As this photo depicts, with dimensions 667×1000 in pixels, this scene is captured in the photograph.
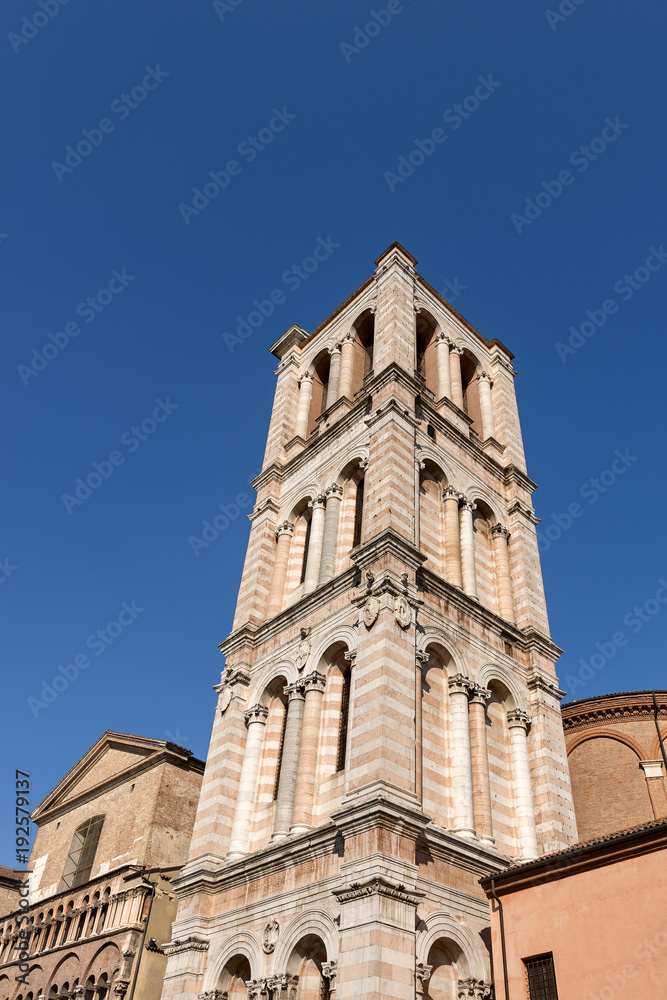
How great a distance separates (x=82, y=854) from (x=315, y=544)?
1575 centimetres

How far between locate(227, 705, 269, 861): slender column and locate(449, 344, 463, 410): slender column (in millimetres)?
12589

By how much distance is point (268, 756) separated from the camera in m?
20.4

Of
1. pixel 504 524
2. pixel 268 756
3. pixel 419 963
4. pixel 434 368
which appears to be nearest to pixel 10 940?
pixel 268 756

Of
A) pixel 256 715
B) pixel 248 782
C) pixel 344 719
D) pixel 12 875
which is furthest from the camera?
pixel 12 875

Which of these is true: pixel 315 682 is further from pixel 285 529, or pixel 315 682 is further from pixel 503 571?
pixel 503 571

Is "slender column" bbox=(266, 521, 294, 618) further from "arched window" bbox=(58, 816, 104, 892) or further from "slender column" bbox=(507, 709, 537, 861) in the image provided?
"arched window" bbox=(58, 816, 104, 892)

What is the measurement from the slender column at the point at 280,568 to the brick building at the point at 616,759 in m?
11.3

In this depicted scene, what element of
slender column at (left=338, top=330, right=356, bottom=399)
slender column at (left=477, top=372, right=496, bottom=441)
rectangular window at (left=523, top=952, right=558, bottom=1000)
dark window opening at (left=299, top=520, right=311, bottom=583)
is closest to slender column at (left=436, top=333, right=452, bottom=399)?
slender column at (left=477, top=372, right=496, bottom=441)

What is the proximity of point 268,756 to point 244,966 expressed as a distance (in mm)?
4802

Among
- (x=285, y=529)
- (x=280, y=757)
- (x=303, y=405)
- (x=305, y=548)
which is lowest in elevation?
(x=280, y=757)

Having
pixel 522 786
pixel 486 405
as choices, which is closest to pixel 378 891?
pixel 522 786

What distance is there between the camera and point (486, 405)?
29.8 meters

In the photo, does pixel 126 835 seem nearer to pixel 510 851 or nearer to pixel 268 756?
pixel 268 756

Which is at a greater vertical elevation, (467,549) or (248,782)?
(467,549)
